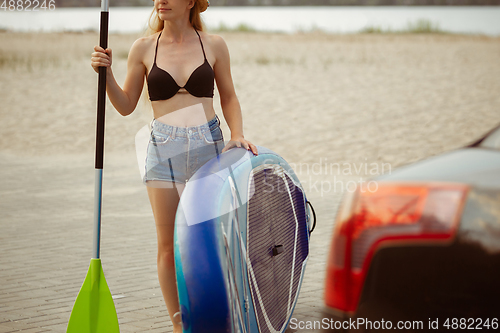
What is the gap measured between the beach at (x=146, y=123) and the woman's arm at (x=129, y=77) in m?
0.21

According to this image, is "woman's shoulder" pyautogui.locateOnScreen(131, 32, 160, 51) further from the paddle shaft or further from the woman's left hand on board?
the woman's left hand on board

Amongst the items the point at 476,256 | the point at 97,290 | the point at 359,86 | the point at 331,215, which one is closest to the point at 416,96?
the point at 359,86

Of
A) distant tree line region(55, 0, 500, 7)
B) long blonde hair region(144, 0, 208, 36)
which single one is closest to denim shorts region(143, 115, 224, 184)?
long blonde hair region(144, 0, 208, 36)

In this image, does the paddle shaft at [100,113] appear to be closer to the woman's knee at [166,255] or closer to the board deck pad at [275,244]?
the woman's knee at [166,255]

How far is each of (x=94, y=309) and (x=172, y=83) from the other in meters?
1.26

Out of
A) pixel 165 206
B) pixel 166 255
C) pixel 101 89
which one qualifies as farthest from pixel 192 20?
pixel 166 255

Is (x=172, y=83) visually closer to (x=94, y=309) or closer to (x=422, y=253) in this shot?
(x=94, y=309)

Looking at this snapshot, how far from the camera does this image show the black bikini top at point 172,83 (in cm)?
310

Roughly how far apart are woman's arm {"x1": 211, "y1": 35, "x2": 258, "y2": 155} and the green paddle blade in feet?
Result: 3.29

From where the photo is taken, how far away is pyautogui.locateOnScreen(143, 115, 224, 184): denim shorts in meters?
3.10

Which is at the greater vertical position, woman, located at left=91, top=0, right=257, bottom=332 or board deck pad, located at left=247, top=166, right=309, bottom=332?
woman, located at left=91, top=0, right=257, bottom=332

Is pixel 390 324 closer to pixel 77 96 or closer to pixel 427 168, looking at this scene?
pixel 427 168

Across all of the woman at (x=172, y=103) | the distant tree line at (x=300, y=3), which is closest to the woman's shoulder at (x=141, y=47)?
the woman at (x=172, y=103)

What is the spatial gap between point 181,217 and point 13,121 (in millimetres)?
15582
